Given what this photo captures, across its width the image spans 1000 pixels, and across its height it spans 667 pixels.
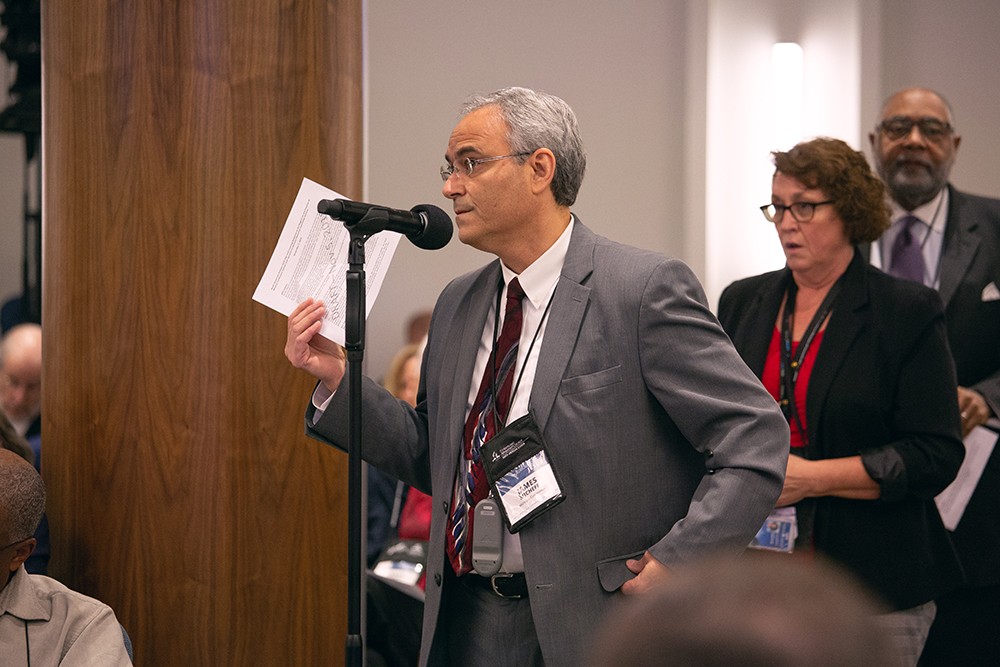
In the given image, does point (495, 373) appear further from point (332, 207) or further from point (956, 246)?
point (956, 246)

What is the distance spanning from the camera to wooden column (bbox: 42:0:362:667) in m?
2.08

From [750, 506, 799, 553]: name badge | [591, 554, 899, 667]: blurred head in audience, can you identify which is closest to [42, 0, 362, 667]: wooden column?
[750, 506, 799, 553]: name badge

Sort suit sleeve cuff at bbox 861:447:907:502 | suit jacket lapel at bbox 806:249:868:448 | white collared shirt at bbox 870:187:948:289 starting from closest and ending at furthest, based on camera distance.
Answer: suit sleeve cuff at bbox 861:447:907:502, suit jacket lapel at bbox 806:249:868:448, white collared shirt at bbox 870:187:948:289

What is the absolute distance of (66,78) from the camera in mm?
2135

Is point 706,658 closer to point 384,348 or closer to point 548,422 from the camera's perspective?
point 548,422

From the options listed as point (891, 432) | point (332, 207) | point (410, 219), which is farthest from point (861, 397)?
point (332, 207)

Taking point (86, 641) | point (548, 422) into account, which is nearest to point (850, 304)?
point (548, 422)

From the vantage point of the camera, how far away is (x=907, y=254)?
11.1ft

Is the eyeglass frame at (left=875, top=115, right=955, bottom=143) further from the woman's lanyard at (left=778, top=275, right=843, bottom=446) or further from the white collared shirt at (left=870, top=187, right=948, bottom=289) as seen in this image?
the woman's lanyard at (left=778, top=275, right=843, bottom=446)

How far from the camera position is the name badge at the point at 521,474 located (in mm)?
1622

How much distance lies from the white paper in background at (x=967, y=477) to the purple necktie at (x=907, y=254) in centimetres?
63

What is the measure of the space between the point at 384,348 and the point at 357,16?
10.5 ft

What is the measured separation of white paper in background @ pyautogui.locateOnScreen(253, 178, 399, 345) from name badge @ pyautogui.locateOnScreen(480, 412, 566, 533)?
1.23 ft

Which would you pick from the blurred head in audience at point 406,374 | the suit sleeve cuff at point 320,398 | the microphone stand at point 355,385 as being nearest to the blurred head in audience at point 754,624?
the microphone stand at point 355,385
